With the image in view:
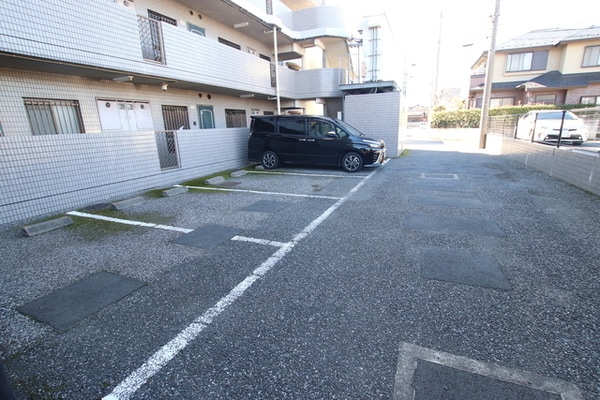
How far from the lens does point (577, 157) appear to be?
6719 millimetres

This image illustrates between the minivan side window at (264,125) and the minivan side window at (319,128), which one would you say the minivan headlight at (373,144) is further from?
the minivan side window at (264,125)

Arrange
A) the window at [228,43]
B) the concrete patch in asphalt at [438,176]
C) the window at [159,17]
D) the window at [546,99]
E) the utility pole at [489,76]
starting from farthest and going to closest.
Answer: the window at [546,99], the utility pole at [489,76], the window at [228,43], the window at [159,17], the concrete patch in asphalt at [438,176]

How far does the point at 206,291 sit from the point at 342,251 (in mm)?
1717

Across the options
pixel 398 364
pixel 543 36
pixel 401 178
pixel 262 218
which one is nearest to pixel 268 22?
pixel 401 178

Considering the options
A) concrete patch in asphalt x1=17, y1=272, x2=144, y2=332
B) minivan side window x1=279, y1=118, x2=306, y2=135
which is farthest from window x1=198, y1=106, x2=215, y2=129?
concrete patch in asphalt x1=17, y1=272, x2=144, y2=332

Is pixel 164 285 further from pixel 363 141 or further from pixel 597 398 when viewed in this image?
Answer: pixel 363 141

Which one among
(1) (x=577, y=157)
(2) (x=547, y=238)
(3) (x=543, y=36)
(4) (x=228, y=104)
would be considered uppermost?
(3) (x=543, y=36)

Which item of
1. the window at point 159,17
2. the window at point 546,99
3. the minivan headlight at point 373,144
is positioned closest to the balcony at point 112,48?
the window at point 159,17

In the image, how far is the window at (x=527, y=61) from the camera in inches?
915

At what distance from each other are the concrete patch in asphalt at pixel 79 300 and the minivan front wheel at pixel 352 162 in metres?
7.32

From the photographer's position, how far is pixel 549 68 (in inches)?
914

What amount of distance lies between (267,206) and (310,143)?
167 inches

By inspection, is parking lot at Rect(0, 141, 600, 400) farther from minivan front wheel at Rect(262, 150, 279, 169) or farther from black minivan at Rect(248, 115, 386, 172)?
minivan front wheel at Rect(262, 150, 279, 169)

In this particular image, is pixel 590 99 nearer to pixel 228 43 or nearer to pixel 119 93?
pixel 228 43
